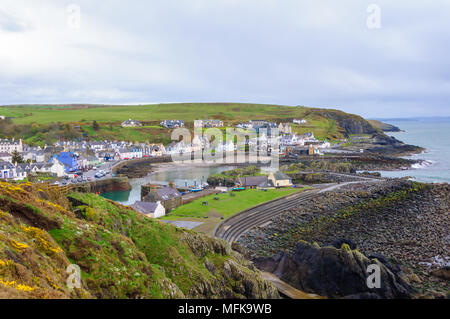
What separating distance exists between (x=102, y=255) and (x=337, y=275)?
12208 mm

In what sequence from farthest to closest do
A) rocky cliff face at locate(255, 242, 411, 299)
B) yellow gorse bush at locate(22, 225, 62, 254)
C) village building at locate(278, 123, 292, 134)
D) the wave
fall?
village building at locate(278, 123, 292, 134), the wave, rocky cliff face at locate(255, 242, 411, 299), yellow gorse bush at locate(22, 225, 62, 254)

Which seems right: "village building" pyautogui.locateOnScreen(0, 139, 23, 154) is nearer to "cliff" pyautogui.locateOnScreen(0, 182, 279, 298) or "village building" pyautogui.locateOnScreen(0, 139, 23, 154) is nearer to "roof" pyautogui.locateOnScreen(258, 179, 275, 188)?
"roof" pyautogui.locateOnScreen(258, 179, 275, 188)

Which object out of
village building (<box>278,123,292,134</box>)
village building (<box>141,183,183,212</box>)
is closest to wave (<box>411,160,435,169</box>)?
village building (<box>141,183,183,212</box>)

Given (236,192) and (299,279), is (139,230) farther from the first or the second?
(236,192)

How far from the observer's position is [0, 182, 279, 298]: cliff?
8.23 metres

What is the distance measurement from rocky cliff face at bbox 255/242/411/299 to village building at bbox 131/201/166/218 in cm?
1270

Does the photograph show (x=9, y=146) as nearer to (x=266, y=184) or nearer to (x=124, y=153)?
(x=124, y=153)

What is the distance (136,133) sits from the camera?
400ft

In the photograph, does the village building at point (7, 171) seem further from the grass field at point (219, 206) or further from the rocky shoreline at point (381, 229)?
the rocky shoreline at point (381, 229)

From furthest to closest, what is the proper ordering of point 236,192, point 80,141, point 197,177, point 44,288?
point 80,141 → point 197,177 → point 236,192 → point 44,288

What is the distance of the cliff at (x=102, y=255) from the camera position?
8227 mm

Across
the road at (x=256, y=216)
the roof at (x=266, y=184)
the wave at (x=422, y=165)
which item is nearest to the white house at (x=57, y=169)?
the roof at (x=266, y=184)
